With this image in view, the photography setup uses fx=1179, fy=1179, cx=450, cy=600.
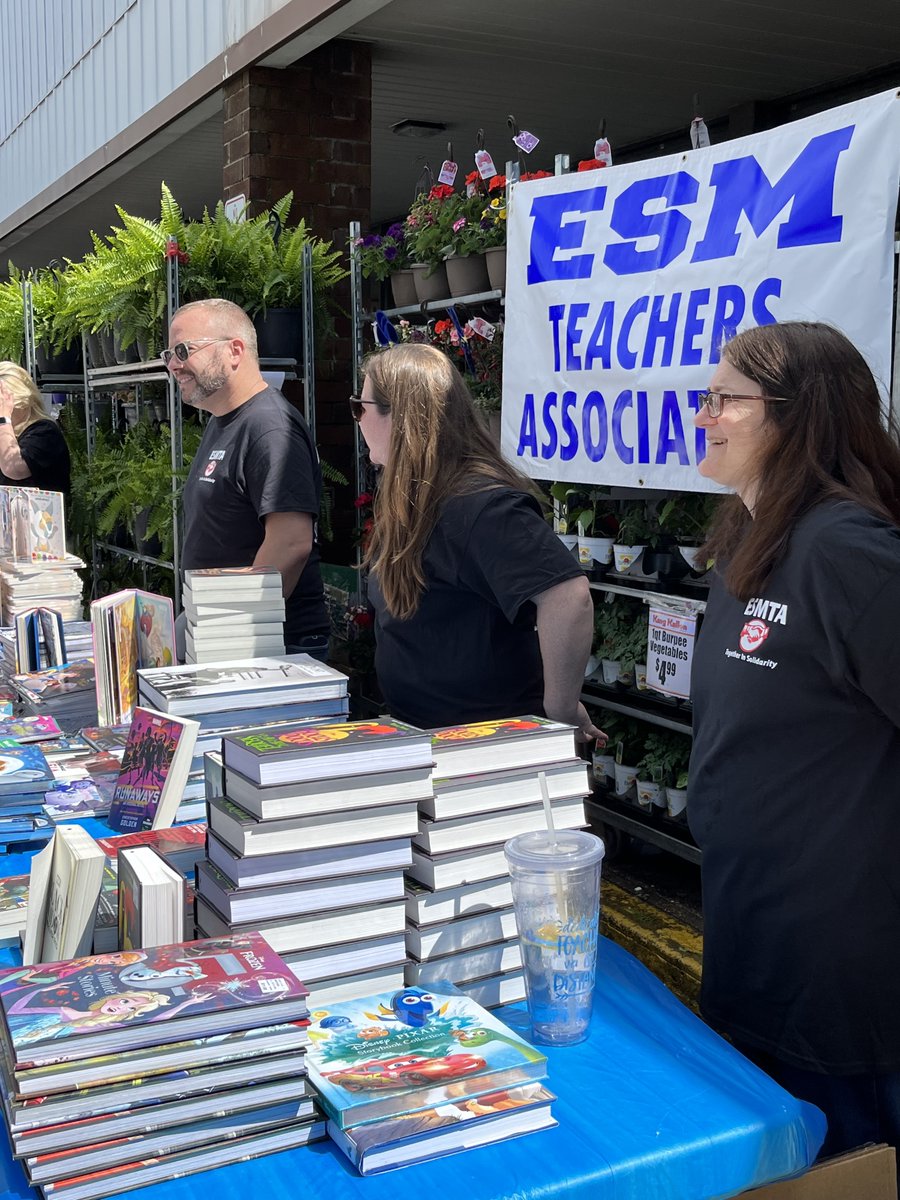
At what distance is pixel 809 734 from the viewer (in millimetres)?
1628

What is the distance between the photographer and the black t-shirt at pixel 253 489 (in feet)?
11.0

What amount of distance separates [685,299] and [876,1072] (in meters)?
2.42

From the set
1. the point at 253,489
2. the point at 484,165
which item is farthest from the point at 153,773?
the point at 484,165

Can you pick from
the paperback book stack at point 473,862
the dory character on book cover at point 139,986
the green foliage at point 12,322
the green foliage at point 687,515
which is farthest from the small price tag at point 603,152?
the green foliage at point 12,322

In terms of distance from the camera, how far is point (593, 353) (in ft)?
12.7

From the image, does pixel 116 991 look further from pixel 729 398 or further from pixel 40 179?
pixel 40 179

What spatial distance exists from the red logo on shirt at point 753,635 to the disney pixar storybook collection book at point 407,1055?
2.07 ft

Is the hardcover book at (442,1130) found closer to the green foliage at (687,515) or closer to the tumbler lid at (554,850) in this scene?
the tumbler lid at (554,850)

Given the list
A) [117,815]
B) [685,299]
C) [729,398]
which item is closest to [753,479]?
[729,398]

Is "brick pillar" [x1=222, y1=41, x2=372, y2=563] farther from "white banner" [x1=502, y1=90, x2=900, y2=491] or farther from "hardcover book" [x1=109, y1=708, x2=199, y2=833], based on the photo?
"hardcover book" [x1=109, y1=708, x2=199, y2=833]

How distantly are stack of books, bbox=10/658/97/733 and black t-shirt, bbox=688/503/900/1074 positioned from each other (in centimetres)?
194

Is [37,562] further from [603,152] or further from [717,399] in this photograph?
[717,399]

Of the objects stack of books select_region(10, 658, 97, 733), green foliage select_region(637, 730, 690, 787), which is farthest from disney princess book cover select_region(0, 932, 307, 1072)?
green foliage select_region(637, 730, 690, 787)

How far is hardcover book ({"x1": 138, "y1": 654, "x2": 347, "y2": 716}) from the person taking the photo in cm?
230
